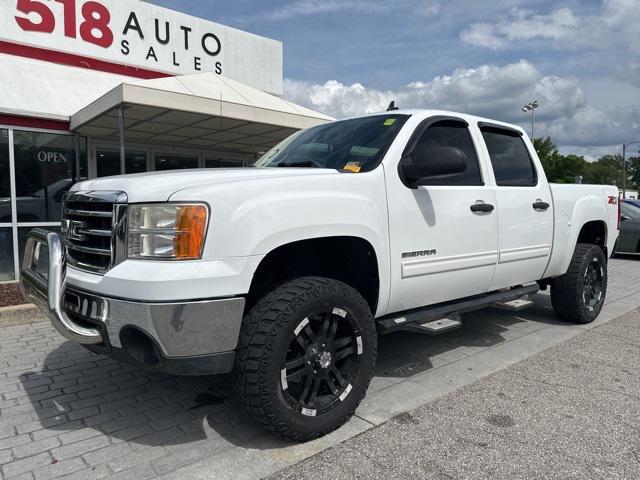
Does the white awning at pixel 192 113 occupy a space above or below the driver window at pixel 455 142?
above

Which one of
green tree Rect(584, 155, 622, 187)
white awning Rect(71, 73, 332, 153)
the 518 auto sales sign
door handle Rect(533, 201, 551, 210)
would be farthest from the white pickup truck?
green tree Rect(584, 155, 622, 187)

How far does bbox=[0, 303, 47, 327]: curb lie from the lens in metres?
5.47

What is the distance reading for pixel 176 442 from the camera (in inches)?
113

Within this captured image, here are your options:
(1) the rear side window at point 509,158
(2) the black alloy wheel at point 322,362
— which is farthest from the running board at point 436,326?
(1) the rear side window at point 509,158

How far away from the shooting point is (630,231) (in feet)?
38.5

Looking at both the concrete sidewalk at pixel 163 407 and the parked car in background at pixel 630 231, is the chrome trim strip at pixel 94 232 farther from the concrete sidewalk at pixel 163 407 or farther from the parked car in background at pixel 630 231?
the parked car in background at pixel 630 231

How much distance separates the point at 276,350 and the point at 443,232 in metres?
1.58

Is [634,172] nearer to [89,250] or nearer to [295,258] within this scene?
[295,258]

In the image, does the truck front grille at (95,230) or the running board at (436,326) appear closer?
the truck front grille at (95,230)

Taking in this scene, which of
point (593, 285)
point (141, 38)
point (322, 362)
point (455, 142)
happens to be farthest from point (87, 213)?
point (141, 38)

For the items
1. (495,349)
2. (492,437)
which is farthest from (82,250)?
(495,349)

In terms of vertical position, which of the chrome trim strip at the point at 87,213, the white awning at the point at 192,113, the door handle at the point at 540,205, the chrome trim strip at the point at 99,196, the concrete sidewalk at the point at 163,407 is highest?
the white awning at the point at 192,113

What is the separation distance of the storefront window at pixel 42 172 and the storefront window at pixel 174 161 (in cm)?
238

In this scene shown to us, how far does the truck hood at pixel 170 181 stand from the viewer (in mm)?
A: 2512
